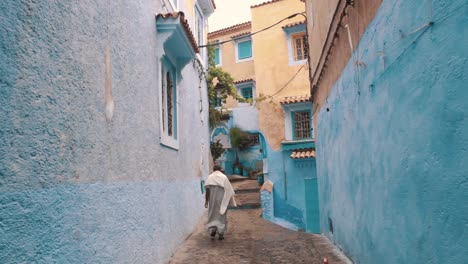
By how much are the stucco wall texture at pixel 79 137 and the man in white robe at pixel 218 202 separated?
204 cm

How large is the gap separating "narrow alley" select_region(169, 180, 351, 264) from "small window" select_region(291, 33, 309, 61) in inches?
382

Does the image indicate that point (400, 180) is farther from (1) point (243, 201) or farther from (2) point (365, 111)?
(1) point (243, 201)

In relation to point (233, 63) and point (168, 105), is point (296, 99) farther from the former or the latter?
point (168, 105)

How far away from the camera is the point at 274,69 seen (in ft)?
54.7

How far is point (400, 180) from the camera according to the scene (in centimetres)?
292

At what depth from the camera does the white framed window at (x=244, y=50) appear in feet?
72.7

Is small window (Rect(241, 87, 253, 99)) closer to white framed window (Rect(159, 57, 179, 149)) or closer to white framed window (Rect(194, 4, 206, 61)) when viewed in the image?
white framed window (Rect(194, 4, 206, 61))

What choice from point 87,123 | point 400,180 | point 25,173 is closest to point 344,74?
point 400,180

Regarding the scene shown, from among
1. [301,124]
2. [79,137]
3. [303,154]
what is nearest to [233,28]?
[301,124]

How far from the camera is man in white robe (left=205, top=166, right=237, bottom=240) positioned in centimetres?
758

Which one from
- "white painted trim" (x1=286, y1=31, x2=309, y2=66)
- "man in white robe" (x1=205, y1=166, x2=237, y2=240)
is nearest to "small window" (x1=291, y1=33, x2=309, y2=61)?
"white painted trim" (x1=286, y1=31, x2=309, y2=66)

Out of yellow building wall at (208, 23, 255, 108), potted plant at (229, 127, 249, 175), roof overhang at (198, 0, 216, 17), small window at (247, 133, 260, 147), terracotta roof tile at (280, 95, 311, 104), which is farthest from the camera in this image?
yellow building wall at (208, 23, 255, 108)

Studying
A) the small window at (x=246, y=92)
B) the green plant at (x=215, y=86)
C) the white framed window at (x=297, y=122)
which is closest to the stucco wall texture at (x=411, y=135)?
the green plant at (x=215, y=86)

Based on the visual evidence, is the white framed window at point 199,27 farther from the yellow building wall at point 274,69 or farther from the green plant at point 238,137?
the green plant at point 238,137
